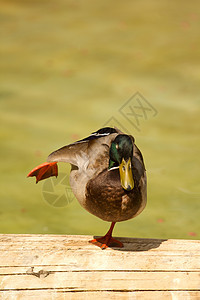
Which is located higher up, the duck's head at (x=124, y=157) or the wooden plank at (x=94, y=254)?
the duck's head at (x=124, y=157)

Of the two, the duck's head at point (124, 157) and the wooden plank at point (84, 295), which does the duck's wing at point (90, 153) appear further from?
the wooden plank at point (84, 295)

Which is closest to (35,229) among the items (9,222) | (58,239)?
(9,222)

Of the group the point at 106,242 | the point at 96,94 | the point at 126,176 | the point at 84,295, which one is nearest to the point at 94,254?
the point at 106,242

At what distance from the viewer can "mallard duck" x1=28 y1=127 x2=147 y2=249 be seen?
2.51 m

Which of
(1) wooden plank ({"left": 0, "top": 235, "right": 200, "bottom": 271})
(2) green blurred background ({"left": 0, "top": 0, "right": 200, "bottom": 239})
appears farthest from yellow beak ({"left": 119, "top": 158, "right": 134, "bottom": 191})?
(2) green blurred background ({"left": 0, "top": 0, "right": 200, "bottom": 239})

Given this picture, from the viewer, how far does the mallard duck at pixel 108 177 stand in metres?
2.51

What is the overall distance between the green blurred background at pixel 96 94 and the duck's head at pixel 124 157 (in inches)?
68.3

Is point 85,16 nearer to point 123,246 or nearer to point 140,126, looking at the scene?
point 140,126

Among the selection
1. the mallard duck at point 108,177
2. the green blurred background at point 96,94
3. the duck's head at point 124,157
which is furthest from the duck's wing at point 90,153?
the green blurred background at point 96,94

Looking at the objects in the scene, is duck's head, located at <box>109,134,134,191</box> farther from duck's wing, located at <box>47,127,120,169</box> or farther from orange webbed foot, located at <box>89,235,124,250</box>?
orange webbed foot, located at <box>89,235,124,250</box>

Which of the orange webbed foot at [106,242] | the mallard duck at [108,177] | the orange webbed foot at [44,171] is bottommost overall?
the orange webbed foot at [106,242]

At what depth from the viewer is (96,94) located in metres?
6.48

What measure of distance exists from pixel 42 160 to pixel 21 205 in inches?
27.2

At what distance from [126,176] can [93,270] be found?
0.48m
